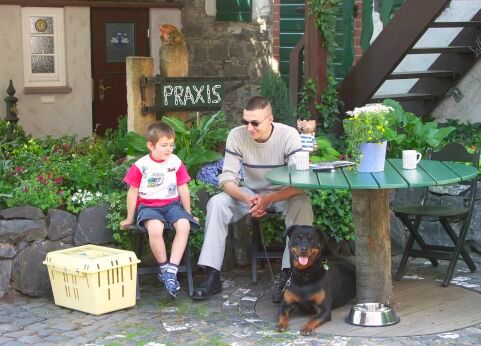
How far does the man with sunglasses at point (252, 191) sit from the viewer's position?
6066mm

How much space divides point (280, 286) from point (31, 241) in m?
1.66

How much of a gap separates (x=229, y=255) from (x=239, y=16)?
5.27m

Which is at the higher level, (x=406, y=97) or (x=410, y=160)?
(x=406, y=97)

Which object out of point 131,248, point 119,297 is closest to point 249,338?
point 119,297

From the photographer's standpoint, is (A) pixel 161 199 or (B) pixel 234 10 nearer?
(A) pixel 161 199

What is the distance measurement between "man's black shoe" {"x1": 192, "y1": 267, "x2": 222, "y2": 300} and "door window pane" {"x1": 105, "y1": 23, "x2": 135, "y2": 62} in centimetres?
608

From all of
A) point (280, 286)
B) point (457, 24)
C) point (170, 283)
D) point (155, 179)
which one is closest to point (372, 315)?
point (280, 286)

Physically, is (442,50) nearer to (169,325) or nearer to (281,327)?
(281,327)

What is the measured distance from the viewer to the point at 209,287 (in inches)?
241

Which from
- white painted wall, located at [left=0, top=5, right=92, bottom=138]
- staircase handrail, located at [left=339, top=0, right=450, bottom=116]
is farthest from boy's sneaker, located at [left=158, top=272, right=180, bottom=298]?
white painted wall, located at [left=0, top=5, right=92, bottom=138]

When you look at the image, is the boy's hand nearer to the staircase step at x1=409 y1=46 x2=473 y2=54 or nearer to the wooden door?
the staircase step at x1=409 y1=46 x2=473 y2=54

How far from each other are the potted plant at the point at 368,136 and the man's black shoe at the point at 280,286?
0.90 meters

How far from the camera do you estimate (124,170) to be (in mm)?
6879

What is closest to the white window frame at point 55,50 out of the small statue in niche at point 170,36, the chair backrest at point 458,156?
the small statue in niche at point 170,36
